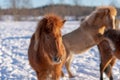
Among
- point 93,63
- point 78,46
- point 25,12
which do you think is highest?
point 25,12

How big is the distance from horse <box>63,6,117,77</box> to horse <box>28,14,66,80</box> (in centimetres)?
182

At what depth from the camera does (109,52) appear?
6.50 meters

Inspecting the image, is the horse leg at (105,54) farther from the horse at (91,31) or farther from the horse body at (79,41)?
the horse body at (79,41)

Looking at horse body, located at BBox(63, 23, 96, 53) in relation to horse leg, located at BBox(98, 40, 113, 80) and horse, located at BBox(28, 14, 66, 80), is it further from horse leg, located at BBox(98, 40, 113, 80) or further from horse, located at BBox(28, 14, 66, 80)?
horse, located at BBox(28, 14, 66, 80)

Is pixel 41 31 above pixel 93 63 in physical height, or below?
above

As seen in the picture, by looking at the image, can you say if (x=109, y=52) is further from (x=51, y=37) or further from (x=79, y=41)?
(x=51, y=37)

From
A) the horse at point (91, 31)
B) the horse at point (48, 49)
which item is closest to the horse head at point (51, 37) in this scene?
the horse at point (48, 49)

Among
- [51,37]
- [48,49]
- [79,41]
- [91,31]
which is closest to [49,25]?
[51,37]

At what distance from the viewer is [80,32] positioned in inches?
298

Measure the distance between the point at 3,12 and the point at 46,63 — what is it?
60634 millimetres

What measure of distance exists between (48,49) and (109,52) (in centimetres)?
204

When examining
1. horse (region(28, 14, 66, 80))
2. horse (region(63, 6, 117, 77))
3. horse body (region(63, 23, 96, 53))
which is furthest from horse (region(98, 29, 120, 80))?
horse (region(28, 14, 66, 80))

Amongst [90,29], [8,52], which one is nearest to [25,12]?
[8,52]

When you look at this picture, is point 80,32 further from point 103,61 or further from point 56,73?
point 56,73
